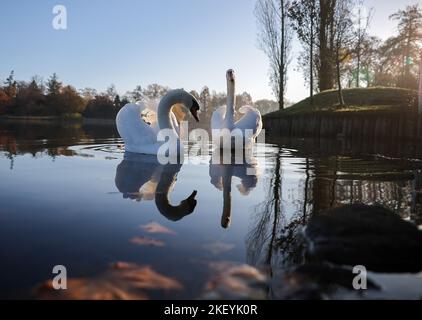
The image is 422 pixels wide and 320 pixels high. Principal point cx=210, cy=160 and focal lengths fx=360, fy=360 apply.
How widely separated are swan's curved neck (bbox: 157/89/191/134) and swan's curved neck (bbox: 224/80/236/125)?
79.6 inches

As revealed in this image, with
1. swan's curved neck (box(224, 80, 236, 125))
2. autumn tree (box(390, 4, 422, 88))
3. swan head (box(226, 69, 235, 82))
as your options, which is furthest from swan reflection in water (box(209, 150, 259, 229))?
autumn tree (box(390, 4, 422, 88))

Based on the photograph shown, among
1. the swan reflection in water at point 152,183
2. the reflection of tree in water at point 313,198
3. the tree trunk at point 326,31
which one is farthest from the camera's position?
the tree trunk at point 326,31

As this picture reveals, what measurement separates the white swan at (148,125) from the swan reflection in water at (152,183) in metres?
0.53

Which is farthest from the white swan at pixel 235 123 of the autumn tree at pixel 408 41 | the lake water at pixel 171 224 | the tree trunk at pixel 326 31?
the autumn tree at pixel 408 41

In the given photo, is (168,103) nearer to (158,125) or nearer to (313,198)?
(158,125)

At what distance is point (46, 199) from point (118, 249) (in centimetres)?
247

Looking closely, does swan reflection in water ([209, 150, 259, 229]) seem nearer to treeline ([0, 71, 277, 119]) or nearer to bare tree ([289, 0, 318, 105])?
bare tree ([289, 0, 318, 105])

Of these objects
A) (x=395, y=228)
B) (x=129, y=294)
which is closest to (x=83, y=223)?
(x=129, y=294)

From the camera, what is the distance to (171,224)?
412cm

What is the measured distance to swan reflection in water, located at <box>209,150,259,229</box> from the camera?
203 inches

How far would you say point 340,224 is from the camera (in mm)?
3584

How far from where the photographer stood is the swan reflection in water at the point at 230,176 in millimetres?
5152

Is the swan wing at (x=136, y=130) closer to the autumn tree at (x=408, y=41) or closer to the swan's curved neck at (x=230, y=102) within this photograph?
the swan's curved neck at (x=230, y=102)
